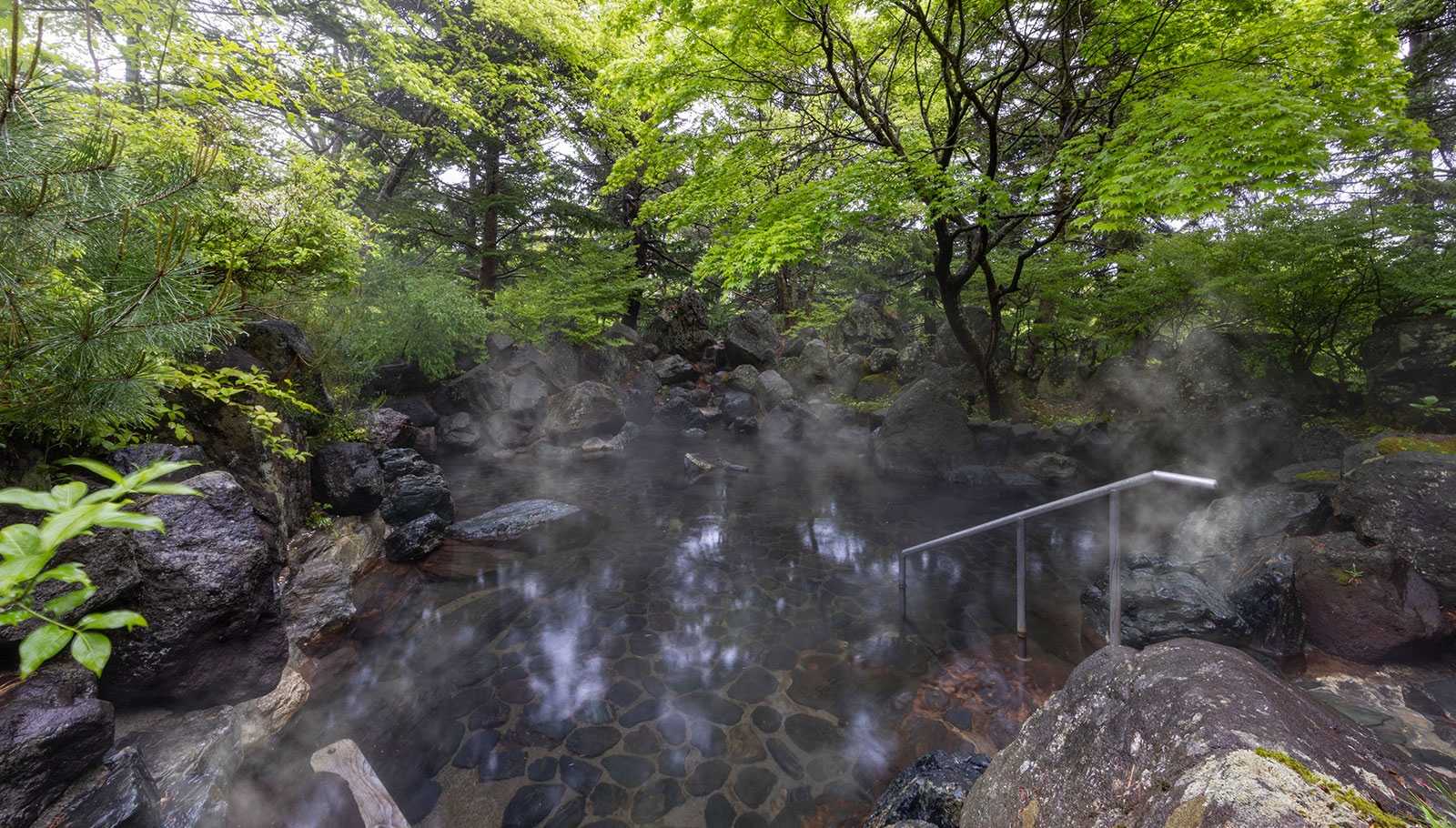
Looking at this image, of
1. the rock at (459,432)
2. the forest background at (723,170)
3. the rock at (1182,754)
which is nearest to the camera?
the rock at (1182,754)

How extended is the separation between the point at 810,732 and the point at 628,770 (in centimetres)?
141

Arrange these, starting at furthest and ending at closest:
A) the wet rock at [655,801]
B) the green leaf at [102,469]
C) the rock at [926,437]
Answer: the rock at [926,437], the wet rock at [655,801], the green leaf at [102,469]

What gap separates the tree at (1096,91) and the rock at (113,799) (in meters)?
6.45

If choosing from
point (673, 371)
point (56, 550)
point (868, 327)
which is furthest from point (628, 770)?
point (868, 327)

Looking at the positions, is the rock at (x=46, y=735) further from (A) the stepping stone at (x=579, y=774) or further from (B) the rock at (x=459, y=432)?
(B) the rock at (x=459, y=432)

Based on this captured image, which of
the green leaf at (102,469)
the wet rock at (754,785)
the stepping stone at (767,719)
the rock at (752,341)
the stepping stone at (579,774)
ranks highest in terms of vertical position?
the rock at (752,341)

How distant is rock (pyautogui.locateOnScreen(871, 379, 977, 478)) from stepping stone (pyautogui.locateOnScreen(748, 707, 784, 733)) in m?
7.51

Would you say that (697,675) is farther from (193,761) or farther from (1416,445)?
(1416,445)

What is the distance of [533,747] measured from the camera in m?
3.68

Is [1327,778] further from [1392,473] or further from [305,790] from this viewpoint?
[1392,473]

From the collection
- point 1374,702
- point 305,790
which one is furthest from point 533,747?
point 1374,702

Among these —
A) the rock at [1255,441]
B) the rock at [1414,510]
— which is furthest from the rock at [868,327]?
the rock at [1414,510]

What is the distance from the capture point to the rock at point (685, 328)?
19266 millimetres

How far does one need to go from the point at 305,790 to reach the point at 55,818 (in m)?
1.18
